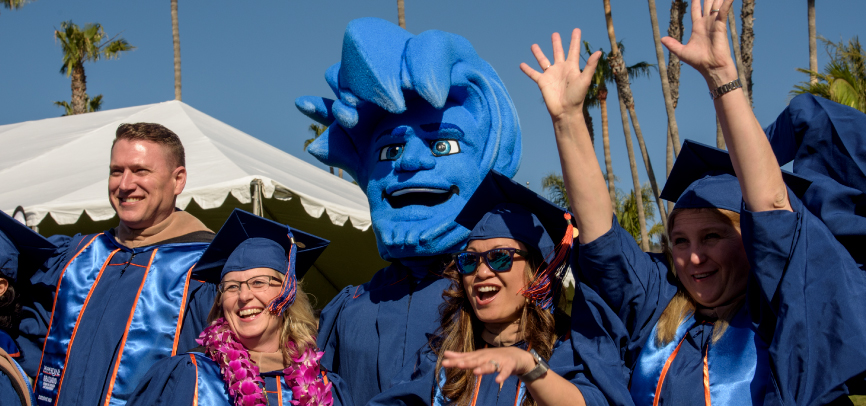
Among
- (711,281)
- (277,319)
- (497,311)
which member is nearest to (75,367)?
(277,319)

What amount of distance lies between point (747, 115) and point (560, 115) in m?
0.55

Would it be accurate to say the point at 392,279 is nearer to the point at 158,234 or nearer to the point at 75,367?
the point at 158,234

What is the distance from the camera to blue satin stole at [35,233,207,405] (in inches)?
119

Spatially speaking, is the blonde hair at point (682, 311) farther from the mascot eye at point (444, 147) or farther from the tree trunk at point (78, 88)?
the tree trunk at point (78, 88)

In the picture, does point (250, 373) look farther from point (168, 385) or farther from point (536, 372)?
point (536, 372)

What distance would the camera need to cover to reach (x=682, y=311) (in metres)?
2.36

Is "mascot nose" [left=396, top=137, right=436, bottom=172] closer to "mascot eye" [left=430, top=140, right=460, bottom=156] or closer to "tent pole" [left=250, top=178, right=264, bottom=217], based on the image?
"mascot eye" [left=430, top=140, right=460, bottom=156]

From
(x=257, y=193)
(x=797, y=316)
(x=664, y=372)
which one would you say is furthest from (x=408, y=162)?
(x=257, y=193)

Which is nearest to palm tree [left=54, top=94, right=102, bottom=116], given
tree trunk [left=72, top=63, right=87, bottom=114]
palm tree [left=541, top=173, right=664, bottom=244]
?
tree trunk [left=72, top=63, right=87, bottom=114]

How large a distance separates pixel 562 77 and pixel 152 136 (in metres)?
1.96

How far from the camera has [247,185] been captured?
5887 mm

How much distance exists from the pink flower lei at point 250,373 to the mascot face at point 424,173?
A: 748 millimetres

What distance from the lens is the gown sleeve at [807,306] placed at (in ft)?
6.51

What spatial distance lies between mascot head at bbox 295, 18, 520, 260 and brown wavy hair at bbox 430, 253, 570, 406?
0.53m
